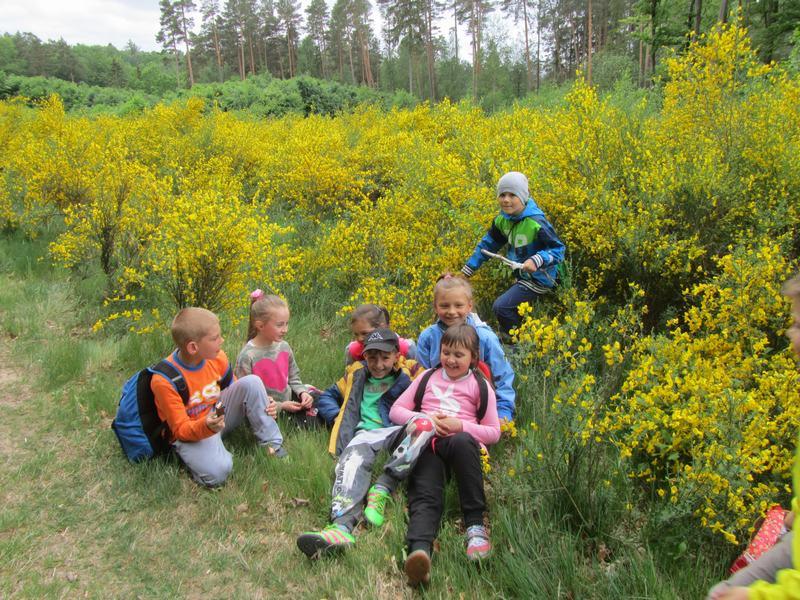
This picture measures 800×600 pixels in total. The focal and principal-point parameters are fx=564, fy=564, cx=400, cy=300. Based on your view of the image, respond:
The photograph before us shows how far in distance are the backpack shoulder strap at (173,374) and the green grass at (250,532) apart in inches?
17.6

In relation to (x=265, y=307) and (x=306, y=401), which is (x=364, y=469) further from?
(x=265, y=307)

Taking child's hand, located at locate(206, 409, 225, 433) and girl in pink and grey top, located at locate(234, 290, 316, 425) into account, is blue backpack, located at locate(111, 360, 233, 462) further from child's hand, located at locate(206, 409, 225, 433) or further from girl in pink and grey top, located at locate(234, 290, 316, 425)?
girl in pink and grey top, located at locate(234, 290, 316, 425)

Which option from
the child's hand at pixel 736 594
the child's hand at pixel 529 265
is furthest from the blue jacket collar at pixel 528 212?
the child's hand at pixel 736 594

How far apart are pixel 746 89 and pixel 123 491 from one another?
576 cm

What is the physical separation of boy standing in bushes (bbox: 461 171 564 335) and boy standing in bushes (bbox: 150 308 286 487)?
2.00 meters

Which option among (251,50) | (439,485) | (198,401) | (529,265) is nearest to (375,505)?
(439,485)

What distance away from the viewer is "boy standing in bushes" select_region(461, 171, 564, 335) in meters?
4.18

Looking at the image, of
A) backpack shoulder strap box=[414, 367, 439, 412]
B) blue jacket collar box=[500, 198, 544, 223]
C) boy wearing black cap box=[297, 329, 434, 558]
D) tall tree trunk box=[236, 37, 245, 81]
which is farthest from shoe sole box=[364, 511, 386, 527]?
tall tree trunk box=[236, 37, 245, 81]

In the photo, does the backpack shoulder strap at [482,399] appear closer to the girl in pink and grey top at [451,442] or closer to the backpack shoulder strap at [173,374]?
the girl in pink and grey top at [451,442]

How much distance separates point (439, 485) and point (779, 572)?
1.76 m

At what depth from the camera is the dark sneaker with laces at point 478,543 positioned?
243 cm

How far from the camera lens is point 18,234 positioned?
7.46m

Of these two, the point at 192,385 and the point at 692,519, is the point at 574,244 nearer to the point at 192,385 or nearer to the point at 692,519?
the point at 692,519

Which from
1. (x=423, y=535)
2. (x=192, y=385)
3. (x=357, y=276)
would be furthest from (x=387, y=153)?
(x=423, y=535)
